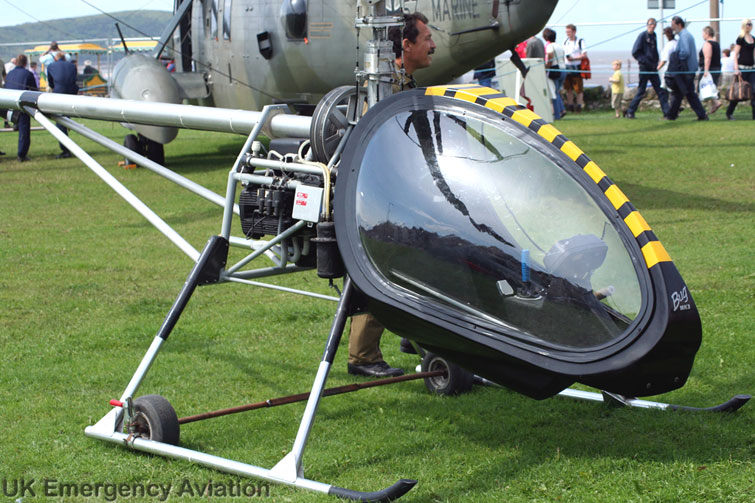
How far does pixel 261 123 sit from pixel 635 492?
2.89 meters

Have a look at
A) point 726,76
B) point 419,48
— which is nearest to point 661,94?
point 726,76

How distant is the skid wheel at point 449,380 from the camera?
5711 mm

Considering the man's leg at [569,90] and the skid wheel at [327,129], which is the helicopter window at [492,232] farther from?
the man's leg at [569,90]

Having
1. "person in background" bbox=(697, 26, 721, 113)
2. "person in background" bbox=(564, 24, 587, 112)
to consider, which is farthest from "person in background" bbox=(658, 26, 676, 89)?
"person in background" bbox=(564, 24, 587, 112)

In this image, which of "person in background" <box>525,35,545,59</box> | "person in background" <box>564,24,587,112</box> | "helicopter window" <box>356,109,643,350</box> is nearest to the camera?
"helicopter window" <box>356,109,643,350</box>

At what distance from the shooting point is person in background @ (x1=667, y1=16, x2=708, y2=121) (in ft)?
69.4

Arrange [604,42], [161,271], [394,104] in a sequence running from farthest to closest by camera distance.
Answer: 1. [604,42]
2. [161,271]
3. [394,104]

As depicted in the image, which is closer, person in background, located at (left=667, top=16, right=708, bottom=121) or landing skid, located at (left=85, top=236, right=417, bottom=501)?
landing skid, located at (left=85, top=236, right=417, bottom=501)

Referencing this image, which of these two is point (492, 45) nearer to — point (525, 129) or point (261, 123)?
point (261, 123)

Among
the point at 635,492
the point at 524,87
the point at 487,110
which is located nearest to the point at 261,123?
the point at 487,110

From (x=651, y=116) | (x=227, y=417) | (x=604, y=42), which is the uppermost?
(x=604, y=42)

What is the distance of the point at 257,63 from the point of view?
14.0 m

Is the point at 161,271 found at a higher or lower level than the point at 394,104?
lower
